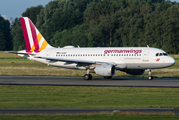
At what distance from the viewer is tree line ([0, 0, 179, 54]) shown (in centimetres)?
11475

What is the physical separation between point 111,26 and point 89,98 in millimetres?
109695

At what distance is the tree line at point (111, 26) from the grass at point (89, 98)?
86.9m

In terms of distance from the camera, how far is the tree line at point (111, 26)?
114750mm

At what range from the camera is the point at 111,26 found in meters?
132

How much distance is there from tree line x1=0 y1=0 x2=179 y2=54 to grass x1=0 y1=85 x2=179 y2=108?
86949mm

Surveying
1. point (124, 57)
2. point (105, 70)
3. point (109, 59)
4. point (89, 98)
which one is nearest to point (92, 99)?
point (89, 98)

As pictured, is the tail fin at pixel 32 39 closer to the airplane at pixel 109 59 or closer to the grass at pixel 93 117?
the airplane at pixel 109 59

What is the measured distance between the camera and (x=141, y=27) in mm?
123688

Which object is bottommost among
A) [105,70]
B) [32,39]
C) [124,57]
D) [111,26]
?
[105,70]

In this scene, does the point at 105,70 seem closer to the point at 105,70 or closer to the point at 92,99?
the point at 105,70

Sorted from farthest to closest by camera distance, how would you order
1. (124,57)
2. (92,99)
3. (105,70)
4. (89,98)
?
(124,57) → (105,70) → (89,98) → (92,99)

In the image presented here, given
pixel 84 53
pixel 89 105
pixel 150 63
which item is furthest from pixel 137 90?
pixel 84 53

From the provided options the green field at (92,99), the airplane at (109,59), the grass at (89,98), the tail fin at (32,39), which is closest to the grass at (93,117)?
the green field at (92,99)

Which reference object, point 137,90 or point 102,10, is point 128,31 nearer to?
point 102,10
